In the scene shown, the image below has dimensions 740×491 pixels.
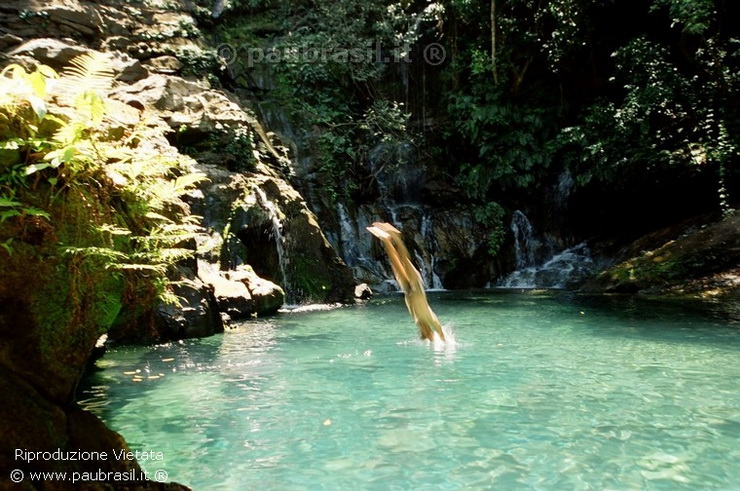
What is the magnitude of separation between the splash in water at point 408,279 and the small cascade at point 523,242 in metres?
11.6

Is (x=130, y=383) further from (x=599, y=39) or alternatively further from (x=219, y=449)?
(x=599, y=39)

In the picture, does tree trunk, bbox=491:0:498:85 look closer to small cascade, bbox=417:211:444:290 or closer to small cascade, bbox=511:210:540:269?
small cascade, bbox=511:210:540:269

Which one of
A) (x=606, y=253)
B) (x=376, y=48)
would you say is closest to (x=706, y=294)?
(x=606, y=253)

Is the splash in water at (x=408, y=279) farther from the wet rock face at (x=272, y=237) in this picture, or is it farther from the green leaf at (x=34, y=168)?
the wet rock face at (x=272, y=237)

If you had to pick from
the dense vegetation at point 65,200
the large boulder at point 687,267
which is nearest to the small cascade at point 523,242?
the large boulder at point 687,267

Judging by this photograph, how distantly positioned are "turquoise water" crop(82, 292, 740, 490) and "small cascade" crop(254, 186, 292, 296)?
14.0 feet

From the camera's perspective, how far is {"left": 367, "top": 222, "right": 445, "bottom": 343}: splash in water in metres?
6.77

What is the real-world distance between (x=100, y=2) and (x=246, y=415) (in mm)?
16589

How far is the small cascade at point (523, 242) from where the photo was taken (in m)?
18.6

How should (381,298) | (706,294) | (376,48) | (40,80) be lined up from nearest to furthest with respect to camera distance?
(40,80) < (706,294) < (381,298) < (376,48)

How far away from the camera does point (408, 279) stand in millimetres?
7125

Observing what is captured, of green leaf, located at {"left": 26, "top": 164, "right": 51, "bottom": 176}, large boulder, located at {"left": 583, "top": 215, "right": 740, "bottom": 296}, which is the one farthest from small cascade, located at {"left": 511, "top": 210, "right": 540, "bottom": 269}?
green leaf, located at {"left": 26, "top": 164, "right": 51, "bottom": 176}

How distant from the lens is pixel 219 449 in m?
3.81

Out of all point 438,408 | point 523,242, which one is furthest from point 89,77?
point 523,242
